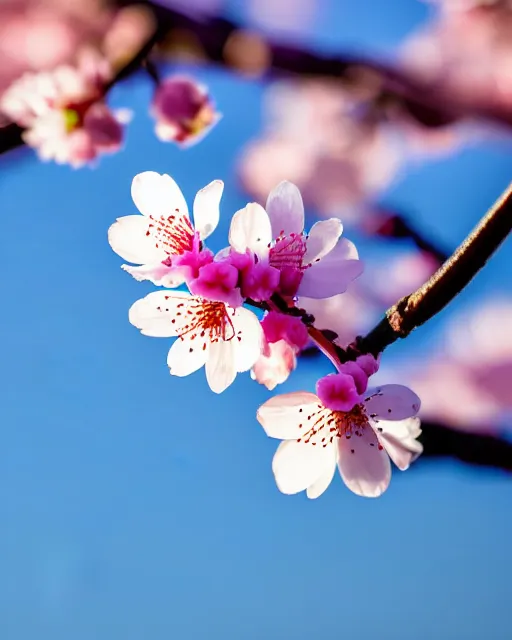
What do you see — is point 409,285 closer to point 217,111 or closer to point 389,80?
point 389,80

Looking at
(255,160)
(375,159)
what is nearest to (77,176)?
(255,160)

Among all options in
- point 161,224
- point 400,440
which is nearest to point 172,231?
point 161,224

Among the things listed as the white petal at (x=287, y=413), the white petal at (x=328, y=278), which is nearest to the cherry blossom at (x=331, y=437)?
the white petal at (x=287, y=413)

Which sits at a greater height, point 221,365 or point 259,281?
point 259,281

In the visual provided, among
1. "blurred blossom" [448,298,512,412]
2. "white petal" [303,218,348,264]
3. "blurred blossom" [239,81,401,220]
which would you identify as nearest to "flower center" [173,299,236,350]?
"white petal" [303,218,348,264]

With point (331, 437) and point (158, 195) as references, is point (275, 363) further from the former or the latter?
point (158, 195)

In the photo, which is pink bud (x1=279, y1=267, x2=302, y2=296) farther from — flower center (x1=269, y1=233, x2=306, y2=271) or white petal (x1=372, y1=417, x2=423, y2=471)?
white petal (x1=372, y1=417, x2=423, y2=471)

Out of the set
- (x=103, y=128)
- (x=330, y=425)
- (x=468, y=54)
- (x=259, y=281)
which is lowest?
(x=103, y=128)

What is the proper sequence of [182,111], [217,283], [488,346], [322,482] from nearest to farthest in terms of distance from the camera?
[217,283]
[322,482]
[182,111]
[488,346]
